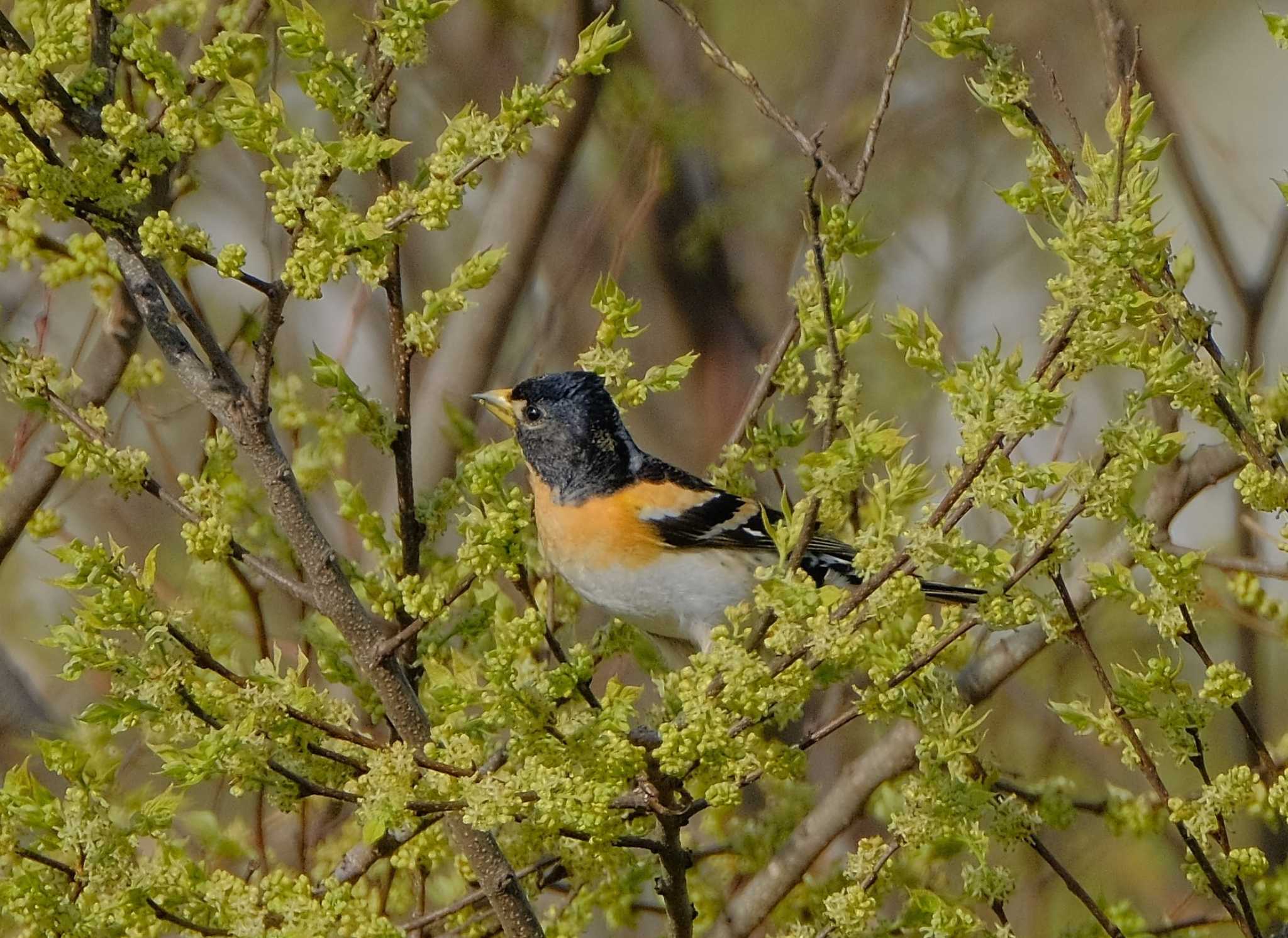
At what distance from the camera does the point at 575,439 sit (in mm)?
3988

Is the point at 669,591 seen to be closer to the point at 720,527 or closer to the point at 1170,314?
the point at 720,527

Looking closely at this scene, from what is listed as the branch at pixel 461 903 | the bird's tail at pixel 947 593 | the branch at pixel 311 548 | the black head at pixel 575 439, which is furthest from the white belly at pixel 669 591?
the branch at pixel 311 548

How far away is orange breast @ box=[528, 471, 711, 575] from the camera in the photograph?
3.73 metres

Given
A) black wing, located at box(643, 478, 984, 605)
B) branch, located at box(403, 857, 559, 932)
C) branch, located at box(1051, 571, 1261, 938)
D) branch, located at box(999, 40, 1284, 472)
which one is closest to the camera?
branch, located at box(999, 40, 1284, 472)

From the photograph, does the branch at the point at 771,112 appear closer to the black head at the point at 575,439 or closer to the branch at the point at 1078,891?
the branch at the point at 1078,891

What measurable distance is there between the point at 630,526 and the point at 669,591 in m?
0.22

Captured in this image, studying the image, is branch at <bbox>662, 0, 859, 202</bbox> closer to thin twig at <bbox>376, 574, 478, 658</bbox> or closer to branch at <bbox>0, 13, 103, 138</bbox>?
thin twig at <bbox>376, 574, 478, 658</bbox>

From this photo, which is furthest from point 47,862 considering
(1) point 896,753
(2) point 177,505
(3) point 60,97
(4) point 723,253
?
(4) point 723,253

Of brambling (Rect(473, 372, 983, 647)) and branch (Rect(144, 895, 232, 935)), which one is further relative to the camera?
brambling (Rect(473, 372, 983, 647))

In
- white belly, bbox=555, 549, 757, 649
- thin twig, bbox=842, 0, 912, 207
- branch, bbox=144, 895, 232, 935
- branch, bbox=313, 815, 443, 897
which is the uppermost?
white belly, bbox=555, 549, 757, 649

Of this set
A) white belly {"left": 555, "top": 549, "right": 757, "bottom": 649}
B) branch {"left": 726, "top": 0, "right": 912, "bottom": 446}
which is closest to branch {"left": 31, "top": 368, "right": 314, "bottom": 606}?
branch {"left": 726, "top": 0, "right": 912, "bottom": 446}

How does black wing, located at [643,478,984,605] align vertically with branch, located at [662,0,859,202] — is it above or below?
above

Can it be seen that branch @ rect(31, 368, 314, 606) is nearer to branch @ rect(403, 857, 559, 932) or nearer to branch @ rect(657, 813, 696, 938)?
branch @ rect(403, 857, 559, 932)

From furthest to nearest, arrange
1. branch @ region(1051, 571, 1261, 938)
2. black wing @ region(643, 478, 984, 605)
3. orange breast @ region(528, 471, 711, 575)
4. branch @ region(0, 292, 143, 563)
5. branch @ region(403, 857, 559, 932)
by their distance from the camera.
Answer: black wing @ region(643, 478, 984, 605)
orange breast @ region(528, 471, 711, 575)
branch @ region(0, 292, 143, 563)
branch @ region(403, 857, 559, 932)
branch @ region(1051, 571, 1261, 938)
